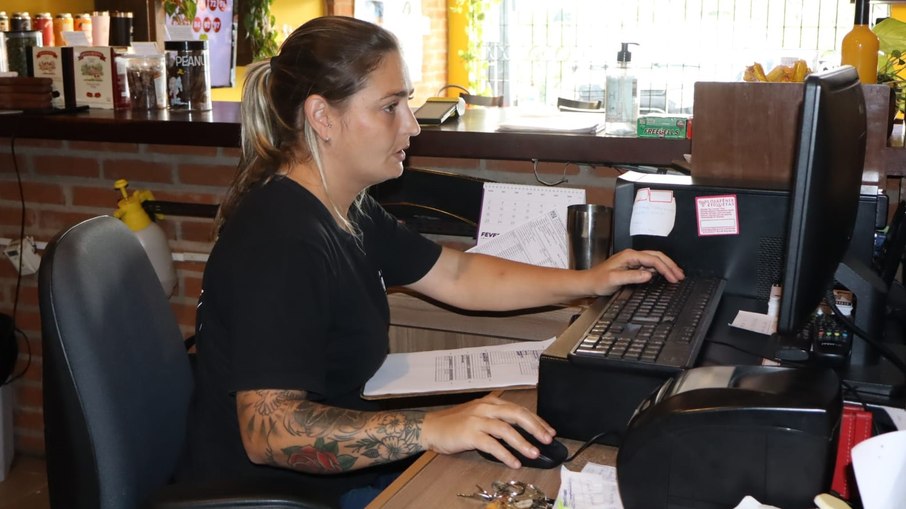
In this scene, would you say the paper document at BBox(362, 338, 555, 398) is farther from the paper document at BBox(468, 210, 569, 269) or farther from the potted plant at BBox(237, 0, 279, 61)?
the potted plant at BBox(237, 0, 279, 61)

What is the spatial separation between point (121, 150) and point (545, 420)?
1.80m

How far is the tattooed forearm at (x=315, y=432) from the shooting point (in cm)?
125

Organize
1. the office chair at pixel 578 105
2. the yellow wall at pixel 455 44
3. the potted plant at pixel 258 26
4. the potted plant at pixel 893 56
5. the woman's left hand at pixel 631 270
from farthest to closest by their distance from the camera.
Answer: the yellow wall at pixel 455 44
the potted plant at pixel 258 26
the office chair at pixel 578 105
the potted plant at pixel 893 56
the woman's left hand at pixel 631 270

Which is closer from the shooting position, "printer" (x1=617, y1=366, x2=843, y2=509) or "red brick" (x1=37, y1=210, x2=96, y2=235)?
"printer" (x1=617, y1=366, x2=843, y2=509)

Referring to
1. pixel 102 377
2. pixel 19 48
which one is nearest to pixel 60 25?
pixel 19 48

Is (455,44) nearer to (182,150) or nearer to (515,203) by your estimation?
(182,150)

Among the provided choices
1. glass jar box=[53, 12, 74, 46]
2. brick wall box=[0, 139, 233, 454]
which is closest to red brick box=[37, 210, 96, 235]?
brick wall box=[0, 139, 233, 454]

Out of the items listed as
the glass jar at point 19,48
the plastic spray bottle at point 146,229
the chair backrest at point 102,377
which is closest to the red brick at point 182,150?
the plastic spray bottle at point 146,229

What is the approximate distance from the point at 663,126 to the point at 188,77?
1.34m

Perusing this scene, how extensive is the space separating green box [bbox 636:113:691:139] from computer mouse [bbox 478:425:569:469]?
1.00m

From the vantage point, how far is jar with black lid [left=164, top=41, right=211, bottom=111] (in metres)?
2.67

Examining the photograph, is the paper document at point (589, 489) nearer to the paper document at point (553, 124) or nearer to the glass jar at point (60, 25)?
the paper document at point (553, 124)

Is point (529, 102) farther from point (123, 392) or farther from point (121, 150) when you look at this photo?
point (123, 392)

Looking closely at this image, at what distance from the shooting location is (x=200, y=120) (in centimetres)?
241
